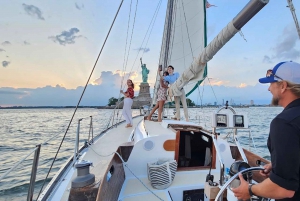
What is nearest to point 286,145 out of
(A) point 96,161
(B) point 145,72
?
(A) point 96,161

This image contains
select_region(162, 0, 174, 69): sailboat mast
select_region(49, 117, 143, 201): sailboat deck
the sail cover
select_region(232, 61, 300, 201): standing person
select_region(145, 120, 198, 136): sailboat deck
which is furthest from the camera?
select_region(162, 0, 174, 69): sailboat mast

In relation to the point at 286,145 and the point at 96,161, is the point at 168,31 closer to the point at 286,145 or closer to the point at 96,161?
the point at 96,161

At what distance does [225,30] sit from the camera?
281 centimetres

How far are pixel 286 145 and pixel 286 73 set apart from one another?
0.39m

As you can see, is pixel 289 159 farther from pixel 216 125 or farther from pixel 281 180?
pixel 216 125

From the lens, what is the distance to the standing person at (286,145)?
843 millimetres

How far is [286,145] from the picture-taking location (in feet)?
2.78

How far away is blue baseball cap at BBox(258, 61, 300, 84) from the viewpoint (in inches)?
38.4

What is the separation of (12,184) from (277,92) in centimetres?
544

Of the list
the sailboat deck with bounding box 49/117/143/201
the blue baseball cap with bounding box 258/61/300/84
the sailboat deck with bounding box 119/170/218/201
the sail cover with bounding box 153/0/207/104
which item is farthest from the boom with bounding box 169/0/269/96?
the sail cover with bounding box 153/0/207/104

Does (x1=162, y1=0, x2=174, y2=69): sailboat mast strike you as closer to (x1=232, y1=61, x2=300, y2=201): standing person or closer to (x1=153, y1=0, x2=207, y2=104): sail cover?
(x1=153, y1=0, x2=207, y2=104): sail cover

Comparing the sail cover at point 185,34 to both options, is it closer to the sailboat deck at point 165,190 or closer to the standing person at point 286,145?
the sailboat deck at point 165,190

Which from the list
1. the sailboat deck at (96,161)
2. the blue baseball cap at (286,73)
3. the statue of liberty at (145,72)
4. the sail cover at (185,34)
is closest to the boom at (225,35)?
the blue baseball cap at (286,73)

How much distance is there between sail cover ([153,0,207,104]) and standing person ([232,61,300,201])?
19.0ft
